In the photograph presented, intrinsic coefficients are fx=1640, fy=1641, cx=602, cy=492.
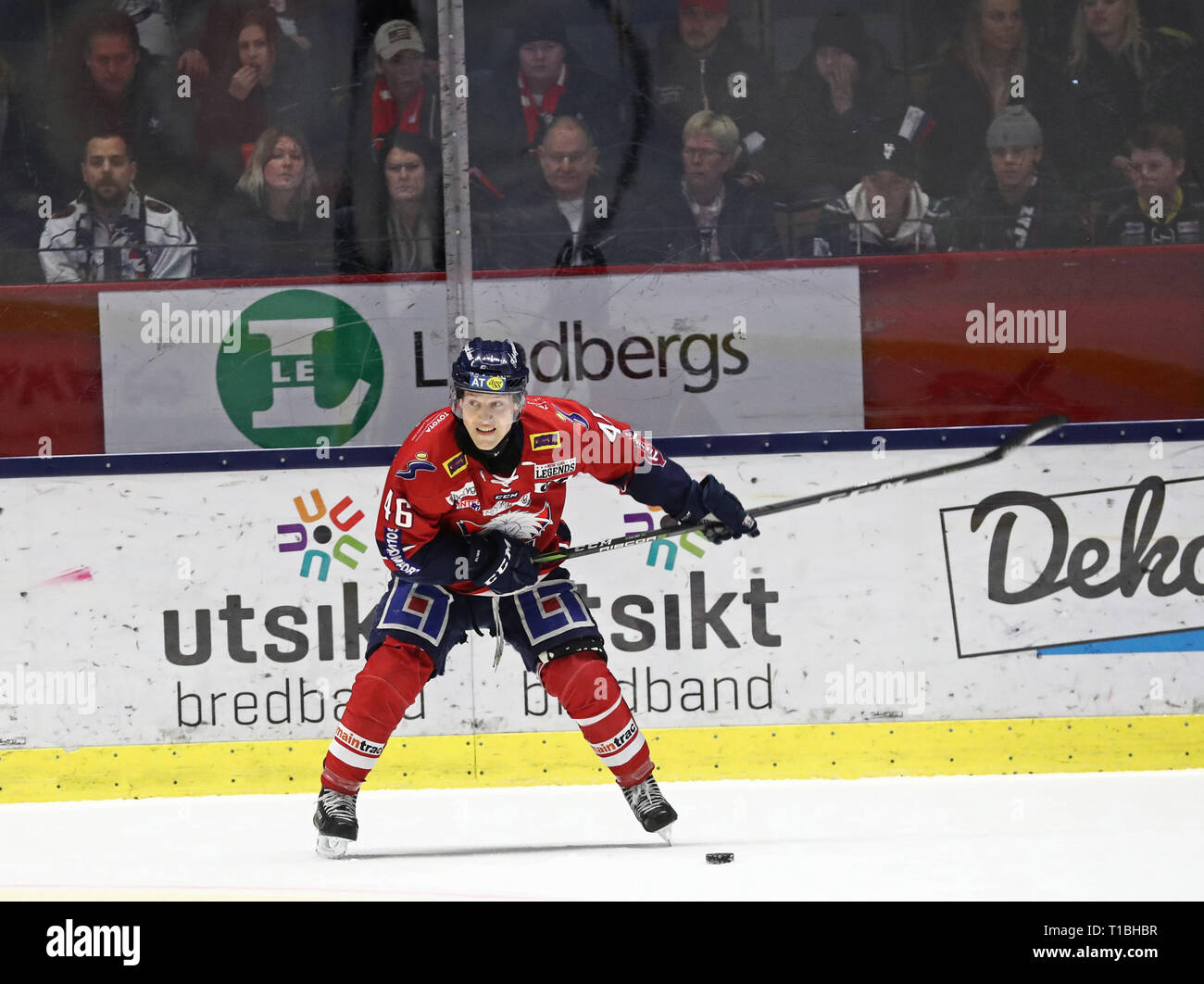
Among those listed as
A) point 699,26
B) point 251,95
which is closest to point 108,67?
point 251,95

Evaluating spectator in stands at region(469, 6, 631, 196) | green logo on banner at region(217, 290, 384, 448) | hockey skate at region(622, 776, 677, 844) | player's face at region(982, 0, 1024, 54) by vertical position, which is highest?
player's face at region(982, 0, 1024, 54)

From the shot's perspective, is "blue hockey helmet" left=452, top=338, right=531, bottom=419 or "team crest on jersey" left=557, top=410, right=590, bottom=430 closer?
"blue hockey helmet" left=452, top=338, right=531, bottom=419

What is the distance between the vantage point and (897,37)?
4.96 metres

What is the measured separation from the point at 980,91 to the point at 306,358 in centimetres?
221

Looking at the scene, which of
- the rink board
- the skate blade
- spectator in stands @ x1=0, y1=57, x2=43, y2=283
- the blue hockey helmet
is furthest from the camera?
spectator in stands @ x1=0, y1=57, x2=43, y2=283

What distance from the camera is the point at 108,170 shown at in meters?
4.99

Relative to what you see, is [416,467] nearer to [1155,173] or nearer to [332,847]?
[332,847]

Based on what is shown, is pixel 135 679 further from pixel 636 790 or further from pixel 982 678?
pixel 982 678

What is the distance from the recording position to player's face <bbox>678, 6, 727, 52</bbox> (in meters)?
4.97

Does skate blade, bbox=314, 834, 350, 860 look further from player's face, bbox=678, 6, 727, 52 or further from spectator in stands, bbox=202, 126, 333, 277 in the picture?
player's face, bbox=678, 6, 727, 52

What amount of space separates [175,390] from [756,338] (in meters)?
1.77

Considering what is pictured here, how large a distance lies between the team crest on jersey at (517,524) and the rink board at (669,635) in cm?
84

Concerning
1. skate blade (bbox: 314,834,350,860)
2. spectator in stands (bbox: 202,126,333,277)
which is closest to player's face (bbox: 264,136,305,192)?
spectator in stands (bbox: 202,126,333,277)
